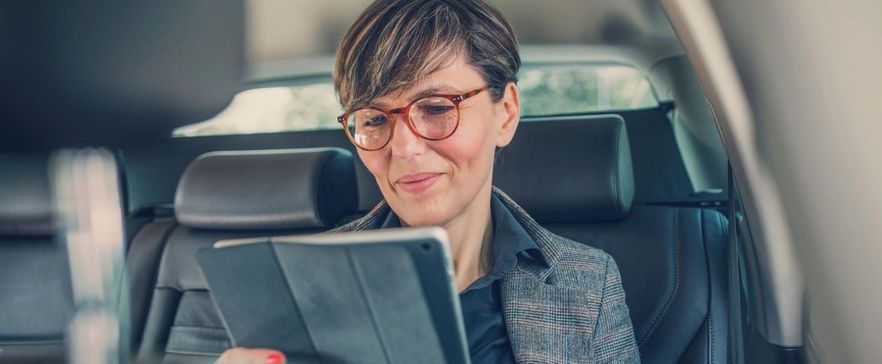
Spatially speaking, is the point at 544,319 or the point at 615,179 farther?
the point at 615,179

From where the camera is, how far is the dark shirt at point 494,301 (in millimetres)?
1304

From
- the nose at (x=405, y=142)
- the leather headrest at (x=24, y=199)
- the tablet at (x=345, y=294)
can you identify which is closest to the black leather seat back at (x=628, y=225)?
the nose at (x=405, y=142)

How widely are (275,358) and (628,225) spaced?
1.05 metres

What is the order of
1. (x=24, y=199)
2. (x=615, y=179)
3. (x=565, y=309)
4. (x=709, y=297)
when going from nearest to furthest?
1. (x=565, y=309)
2. (x=709, y=297)
3. (x=615, y=179)
4. (x=24, y=199)

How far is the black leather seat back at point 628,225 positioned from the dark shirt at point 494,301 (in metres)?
0.37

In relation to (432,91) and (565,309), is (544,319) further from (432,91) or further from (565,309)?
(432,91)

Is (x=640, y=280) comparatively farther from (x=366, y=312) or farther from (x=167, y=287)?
(x=167, y=287)

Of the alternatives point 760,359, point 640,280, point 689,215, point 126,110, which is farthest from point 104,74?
point 689,215

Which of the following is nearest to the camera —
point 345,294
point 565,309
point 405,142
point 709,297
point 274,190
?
point 345,294

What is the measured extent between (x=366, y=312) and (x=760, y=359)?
2.18ft

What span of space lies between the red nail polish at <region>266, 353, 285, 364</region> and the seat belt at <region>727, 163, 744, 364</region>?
0.79 metres

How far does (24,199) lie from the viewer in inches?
90.4

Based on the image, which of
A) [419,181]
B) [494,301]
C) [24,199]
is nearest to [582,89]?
[494,301]

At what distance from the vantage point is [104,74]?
1.05 meters
